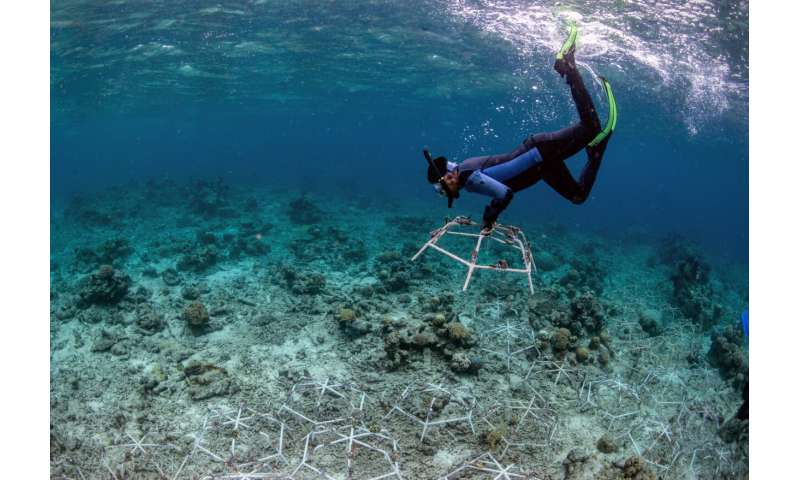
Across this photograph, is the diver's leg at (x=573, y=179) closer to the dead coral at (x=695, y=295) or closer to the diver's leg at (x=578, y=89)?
the diver's leg at (x=578, y=89)

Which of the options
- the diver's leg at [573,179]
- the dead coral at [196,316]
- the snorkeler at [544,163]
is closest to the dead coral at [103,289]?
the dead coral at [196,316]

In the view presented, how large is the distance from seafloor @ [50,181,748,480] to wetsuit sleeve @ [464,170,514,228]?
11.5 ft

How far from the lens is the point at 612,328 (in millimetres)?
10703

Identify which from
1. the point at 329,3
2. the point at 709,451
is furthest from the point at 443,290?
the point at 329,3

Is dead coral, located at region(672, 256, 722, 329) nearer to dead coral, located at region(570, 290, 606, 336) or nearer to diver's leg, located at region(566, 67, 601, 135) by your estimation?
dead coral, located at region(570, 290, 606, 336)

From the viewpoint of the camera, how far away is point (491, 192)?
18.0 ft

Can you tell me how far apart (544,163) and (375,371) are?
492 centimetres

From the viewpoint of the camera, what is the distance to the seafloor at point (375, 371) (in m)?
6.30

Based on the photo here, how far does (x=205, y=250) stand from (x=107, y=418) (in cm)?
747

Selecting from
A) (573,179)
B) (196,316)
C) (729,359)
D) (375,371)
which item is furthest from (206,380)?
(729,359)

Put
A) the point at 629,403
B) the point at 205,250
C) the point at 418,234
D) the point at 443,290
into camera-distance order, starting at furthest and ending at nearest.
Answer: the point at 418,234 → the point at 205,250 → the point at 443,290 → the point at 629,403

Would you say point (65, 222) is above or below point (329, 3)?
below

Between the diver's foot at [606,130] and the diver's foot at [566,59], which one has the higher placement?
the diver's foot at [566,59]

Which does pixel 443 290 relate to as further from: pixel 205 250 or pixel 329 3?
pixel 329 3
